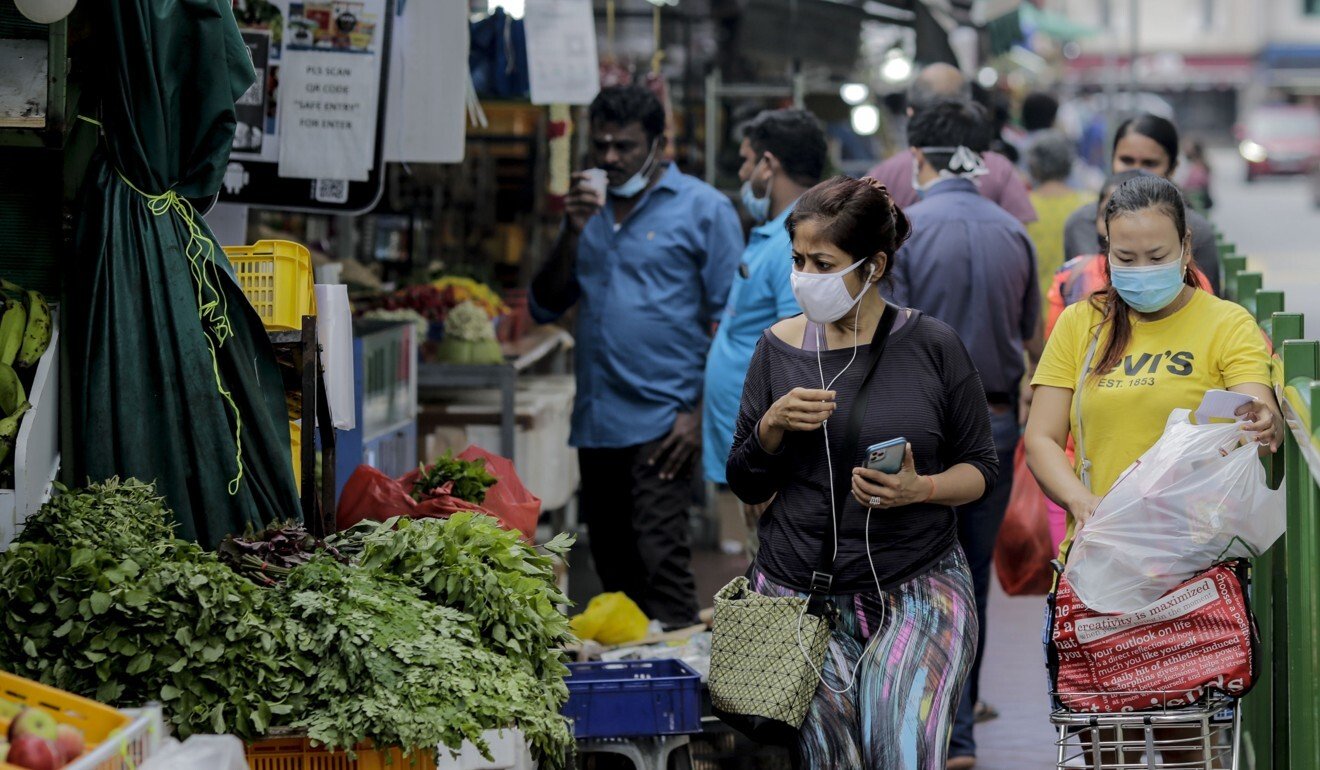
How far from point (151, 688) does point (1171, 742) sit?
241 centimetres

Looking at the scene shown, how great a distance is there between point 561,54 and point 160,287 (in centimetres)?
385

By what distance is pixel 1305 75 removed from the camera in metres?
72.4

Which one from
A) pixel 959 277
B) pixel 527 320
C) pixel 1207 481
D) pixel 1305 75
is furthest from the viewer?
pixel 1305 75

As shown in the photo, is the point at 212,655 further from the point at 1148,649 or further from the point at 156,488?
the point at 1148,649

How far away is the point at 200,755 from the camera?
3545 mm

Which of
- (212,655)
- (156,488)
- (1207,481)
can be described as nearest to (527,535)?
(156,488)

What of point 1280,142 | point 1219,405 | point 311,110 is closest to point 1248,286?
point 1219,405

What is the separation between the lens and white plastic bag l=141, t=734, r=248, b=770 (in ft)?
11.4

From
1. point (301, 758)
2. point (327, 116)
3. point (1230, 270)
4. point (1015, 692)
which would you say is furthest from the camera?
point (1230, 270)

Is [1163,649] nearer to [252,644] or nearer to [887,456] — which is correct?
[887,456]

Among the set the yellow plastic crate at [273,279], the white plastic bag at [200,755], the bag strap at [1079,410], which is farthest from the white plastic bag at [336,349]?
the bag strap at [1079,410]

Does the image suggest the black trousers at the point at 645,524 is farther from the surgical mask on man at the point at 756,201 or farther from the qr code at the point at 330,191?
the qr code at the point at 330,191

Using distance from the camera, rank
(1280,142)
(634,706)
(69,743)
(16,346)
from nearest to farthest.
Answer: (69,743)
(16,346)
(634,706)
(1280,142)

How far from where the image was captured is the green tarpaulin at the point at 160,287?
181 inches
